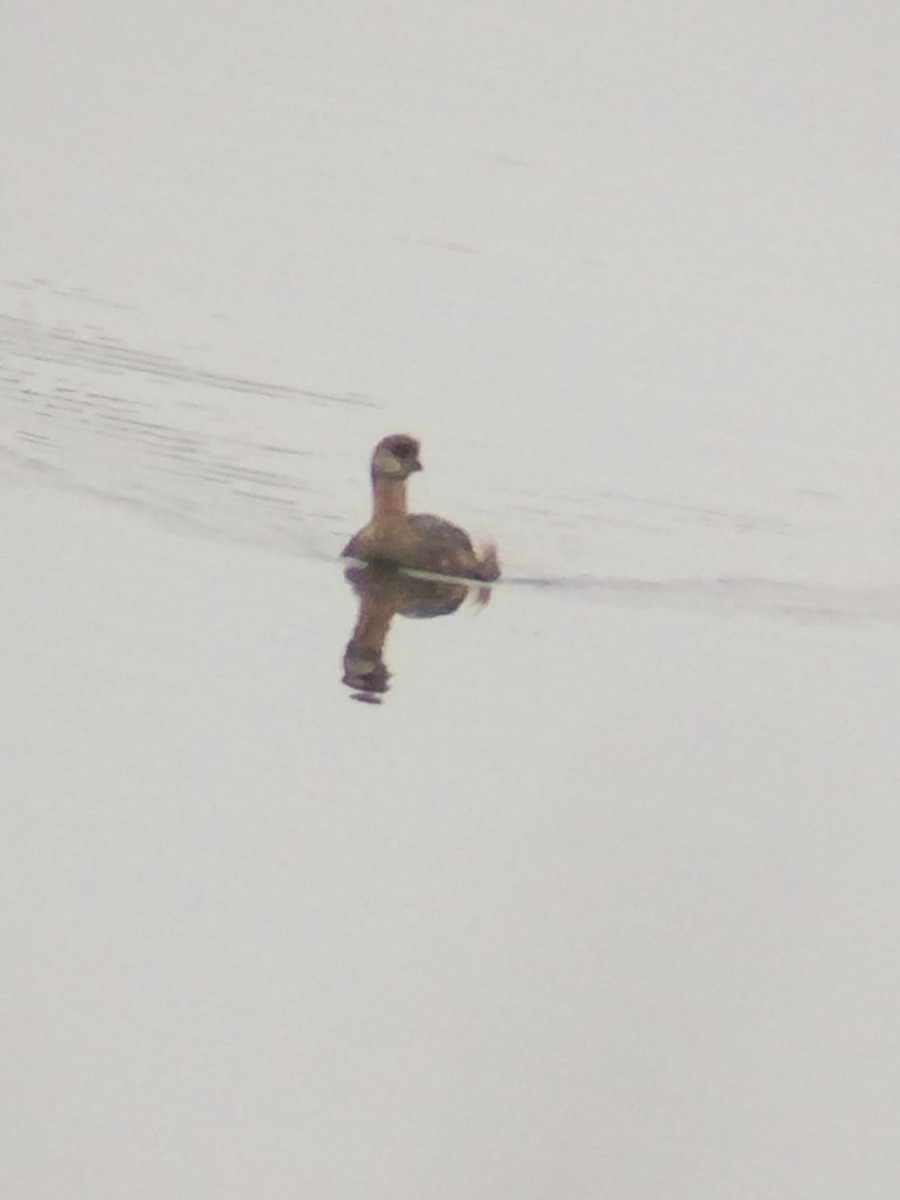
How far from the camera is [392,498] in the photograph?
2.28 ft

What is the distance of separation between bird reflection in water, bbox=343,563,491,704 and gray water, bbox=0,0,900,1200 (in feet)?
0.03

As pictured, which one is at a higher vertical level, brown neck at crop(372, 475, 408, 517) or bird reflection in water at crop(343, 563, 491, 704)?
brown neck at crop(372, 475, 408, 517)

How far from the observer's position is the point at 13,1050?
0.73m

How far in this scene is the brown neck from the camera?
0.70m

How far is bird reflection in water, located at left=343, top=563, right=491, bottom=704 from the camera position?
2.30 ft

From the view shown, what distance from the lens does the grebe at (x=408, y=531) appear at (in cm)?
Answer: 70

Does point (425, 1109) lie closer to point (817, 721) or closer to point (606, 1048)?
point (606, 1048)

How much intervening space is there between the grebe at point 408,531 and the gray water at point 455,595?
1 centimetres

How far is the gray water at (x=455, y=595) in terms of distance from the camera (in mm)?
659

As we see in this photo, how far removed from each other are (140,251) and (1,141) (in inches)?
4.3

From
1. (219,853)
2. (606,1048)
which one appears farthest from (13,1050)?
(606,1048)

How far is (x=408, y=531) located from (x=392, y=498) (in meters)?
0.02

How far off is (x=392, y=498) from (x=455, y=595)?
2.5 inches

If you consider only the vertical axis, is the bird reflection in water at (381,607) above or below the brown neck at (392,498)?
below
